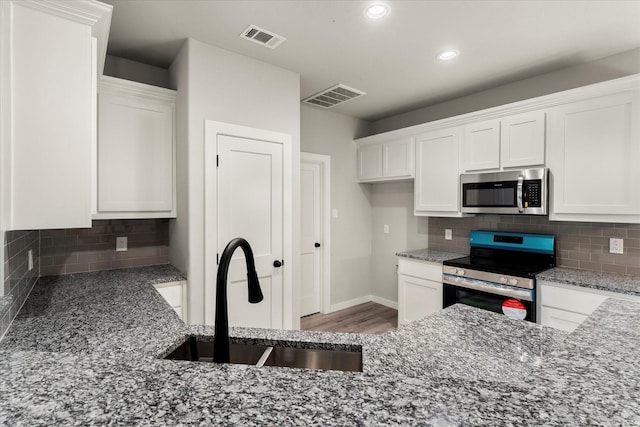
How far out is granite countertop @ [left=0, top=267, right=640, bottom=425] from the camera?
0.55 meters

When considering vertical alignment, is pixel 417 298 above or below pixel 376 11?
below

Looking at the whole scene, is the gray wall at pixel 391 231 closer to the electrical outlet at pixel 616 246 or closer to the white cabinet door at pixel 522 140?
the white cabinet door at pixel 522 140

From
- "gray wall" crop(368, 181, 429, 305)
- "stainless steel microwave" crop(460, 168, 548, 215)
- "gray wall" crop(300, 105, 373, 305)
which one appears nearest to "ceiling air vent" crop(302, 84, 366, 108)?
"gray wall" crop(300, 105, 373, 305)

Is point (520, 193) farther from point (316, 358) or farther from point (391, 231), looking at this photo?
point (316, 358)

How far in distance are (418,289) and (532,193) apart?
4.72 ft

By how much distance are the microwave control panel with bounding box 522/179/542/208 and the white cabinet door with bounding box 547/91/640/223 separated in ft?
0.36

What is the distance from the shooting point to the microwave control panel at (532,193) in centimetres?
271

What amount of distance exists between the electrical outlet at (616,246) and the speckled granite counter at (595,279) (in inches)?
7.6

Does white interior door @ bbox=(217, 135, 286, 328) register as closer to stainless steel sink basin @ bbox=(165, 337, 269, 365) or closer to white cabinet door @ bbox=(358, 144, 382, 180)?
stainless steel sink basin @ bbox=(165, 337, 269, 365)

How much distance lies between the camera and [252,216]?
9.03ft

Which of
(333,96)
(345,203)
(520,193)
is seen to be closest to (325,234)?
(345,203)

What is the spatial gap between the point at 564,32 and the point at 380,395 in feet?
9.51

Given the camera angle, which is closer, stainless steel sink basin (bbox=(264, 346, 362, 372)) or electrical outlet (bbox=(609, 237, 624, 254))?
stainless steel sink basin (bbox=(264, 346, 362, 372))

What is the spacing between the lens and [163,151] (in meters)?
2.63
